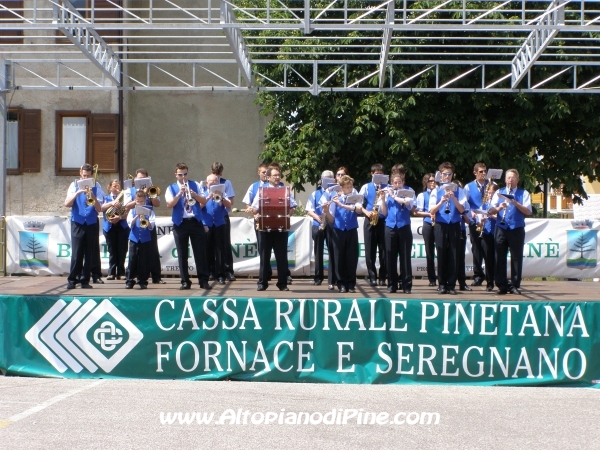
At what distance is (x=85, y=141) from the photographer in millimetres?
25156

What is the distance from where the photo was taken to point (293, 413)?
317 inches

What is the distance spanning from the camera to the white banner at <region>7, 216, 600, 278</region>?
17766 mm

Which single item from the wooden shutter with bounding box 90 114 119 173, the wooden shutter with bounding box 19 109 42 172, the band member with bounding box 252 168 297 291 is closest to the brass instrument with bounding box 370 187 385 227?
the band member with bounding box 252 168 297 291

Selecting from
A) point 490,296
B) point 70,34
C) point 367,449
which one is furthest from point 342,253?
point 367,449

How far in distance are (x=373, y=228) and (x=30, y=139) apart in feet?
43.9

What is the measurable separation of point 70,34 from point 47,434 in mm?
9485

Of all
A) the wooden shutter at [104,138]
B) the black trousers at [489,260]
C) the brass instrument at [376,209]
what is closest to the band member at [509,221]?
the black trousers at [489,260]

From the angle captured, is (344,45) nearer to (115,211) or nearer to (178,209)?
(178,209)

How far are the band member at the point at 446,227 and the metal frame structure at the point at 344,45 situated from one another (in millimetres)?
2527

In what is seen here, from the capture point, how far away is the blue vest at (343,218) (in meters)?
13.8

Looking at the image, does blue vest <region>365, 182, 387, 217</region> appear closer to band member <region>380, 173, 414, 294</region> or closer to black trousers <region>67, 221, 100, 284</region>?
band member <region>380, 173, 414, 294</region>

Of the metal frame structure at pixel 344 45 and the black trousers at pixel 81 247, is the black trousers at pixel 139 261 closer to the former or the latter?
the black trousers at pixel 81 247

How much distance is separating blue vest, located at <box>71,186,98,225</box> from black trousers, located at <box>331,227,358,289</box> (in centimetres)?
376

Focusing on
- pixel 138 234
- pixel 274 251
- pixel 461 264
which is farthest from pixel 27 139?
A: pixel 461 264
